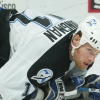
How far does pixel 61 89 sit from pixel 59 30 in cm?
31

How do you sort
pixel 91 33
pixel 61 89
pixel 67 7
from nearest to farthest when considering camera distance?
1. pixel 91 33
2. pixel 61 89
3. pixel 67 7

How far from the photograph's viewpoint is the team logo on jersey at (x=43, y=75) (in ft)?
4.36

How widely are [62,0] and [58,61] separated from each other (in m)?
0.91

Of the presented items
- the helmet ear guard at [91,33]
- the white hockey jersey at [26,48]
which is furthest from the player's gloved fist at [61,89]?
the helmet ear guard at [91,33]

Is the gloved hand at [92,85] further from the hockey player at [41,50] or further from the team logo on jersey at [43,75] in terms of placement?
the team logo on jersey at [43,75]

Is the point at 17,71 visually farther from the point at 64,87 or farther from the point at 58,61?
the point at 64,87

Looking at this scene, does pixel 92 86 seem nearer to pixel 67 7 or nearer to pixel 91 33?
pixel 91 33

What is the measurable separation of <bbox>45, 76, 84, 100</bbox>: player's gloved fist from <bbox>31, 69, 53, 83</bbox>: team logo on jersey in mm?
142

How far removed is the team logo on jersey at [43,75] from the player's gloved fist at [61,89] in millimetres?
142

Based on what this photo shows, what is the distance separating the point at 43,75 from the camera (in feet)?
4.42

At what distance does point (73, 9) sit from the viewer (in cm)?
216

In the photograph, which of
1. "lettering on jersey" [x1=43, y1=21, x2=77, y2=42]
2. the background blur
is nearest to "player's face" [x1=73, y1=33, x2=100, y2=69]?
"lettering on jersey" [x1=43, y1=21, x2=77, y2=42]

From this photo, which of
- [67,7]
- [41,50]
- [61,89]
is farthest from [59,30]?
[67,7]

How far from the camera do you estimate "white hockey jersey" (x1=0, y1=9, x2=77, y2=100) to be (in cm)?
133
